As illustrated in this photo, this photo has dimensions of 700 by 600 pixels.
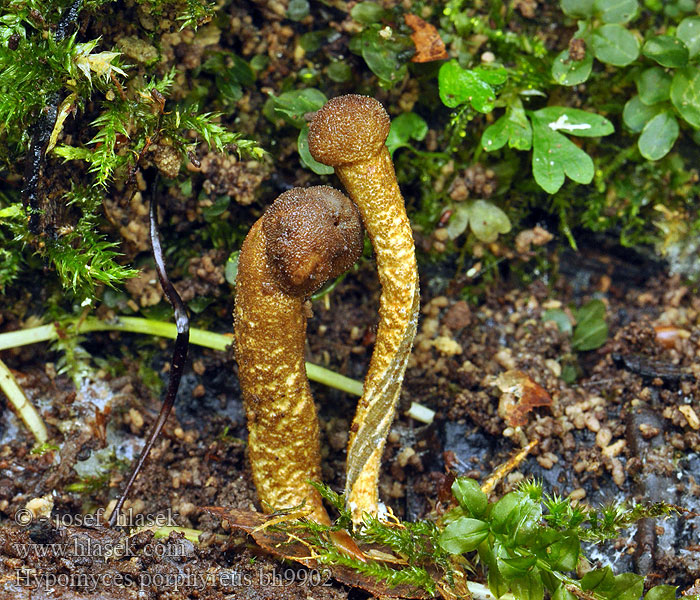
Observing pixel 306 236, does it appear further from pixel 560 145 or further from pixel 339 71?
pixel 560 145

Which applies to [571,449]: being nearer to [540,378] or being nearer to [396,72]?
[540,378]

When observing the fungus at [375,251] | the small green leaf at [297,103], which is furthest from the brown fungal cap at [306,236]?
the small green leaf at [297,103]

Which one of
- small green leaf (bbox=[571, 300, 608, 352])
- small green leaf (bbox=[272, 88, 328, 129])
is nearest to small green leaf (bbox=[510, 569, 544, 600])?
small green leaf (bbox=[571, 300, 608, 352])

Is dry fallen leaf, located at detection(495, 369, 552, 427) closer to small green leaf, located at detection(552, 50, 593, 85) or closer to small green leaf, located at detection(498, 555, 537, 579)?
small green leaf, located at detection(498, 555, 537, 579)

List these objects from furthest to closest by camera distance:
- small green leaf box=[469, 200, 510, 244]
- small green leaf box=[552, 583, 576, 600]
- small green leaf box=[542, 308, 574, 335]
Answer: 1. small green leaf box=[542, 308, 574, 335]
2. small green leaf box=[469, 200, 510, 244]
3. small green leaf box=[552, 583, 576, 600]

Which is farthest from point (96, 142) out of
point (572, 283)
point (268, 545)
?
point (572, 283)

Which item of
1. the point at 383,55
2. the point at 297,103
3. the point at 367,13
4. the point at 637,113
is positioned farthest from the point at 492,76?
the point at 297,103
